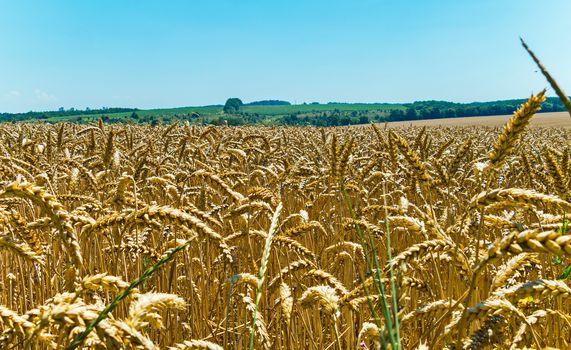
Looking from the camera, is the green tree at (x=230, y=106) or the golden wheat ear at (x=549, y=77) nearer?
the golden wheat ear at (x=549, y=77)

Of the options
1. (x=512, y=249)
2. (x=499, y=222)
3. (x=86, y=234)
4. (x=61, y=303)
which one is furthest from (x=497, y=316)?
(x=86, y=234)

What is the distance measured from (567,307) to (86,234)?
237 centimetres

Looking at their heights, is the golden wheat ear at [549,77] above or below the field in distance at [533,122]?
above

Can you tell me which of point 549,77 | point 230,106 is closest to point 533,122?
point 230,106

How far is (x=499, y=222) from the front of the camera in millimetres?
1916

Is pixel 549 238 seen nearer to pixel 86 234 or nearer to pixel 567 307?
pixel 86 234

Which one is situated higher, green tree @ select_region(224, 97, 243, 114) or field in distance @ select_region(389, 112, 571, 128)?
green tree @ select_region(224, 97, 243, 114)

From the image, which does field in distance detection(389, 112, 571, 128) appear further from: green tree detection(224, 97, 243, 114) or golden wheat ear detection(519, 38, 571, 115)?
golden wheat ear detection(519, 38, 571, 115)

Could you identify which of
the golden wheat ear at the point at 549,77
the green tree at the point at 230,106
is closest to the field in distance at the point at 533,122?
the green tree at the point at 230,106

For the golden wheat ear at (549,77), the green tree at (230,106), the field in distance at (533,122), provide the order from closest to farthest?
the golden wheat ear at (549,77) < the field in distance at (533,122) < the green tree at (230,106)

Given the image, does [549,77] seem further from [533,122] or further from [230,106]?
[230,106]

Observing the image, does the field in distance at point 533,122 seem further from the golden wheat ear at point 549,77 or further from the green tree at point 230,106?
the golden wheat ear at point 549,77

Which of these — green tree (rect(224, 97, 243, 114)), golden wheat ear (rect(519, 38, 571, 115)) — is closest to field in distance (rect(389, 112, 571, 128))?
green tree (rect(224, 97, 243, 114))

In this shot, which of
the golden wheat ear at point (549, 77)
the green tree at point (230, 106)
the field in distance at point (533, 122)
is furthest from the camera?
the green tree at point (230, 106)
